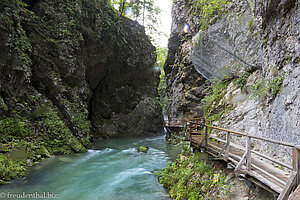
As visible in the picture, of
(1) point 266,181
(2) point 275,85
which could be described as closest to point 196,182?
(1) point 266,181

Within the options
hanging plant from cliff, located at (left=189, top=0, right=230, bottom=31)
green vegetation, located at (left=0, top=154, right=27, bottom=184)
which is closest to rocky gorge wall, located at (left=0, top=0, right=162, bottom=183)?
green vegetation, located at (left=0, top=154, right=27, bottom=184)

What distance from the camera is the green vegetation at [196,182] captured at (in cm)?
506

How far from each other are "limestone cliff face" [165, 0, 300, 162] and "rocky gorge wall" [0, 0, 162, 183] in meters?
10.0

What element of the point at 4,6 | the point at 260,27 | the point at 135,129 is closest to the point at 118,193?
the point at 260,27

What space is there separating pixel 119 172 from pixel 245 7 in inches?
438

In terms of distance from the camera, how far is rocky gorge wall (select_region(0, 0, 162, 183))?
33.4 feet

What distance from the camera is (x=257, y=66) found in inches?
337

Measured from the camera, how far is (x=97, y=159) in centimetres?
1177

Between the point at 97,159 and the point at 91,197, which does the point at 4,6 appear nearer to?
the point at 97,159

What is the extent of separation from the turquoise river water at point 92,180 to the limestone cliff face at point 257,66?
4517mm

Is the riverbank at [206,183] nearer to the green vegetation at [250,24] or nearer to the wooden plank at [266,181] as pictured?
the wooden plank at [266,181]

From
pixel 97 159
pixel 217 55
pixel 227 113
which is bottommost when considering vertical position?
pixel 97 159

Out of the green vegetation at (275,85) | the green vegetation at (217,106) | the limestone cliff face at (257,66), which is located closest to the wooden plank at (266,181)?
the limestone cliff face at (257,66)

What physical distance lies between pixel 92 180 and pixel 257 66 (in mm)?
9620
